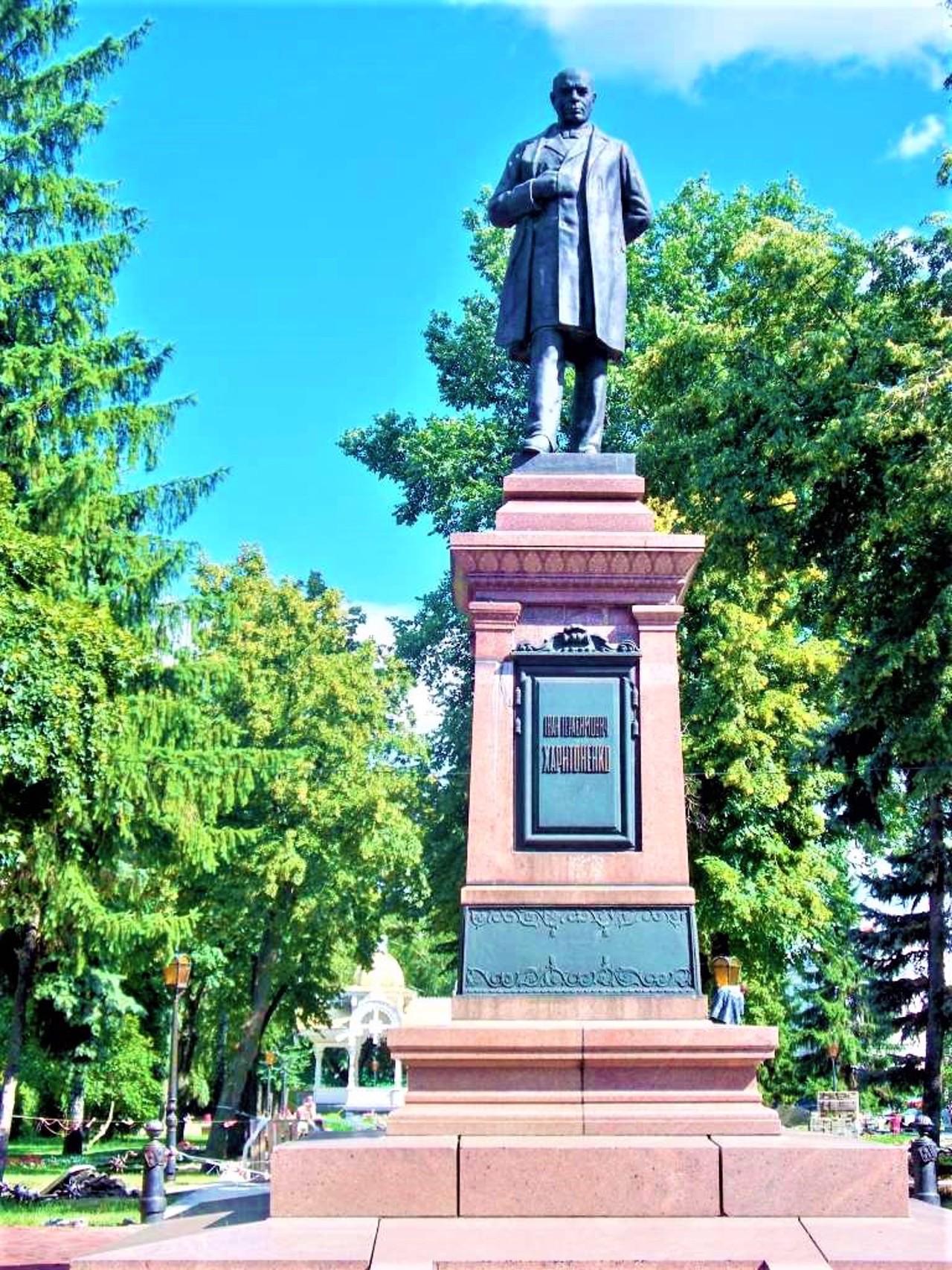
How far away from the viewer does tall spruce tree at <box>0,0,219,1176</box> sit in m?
17.9

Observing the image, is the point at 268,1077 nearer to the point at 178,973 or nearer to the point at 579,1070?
the point at 178,973

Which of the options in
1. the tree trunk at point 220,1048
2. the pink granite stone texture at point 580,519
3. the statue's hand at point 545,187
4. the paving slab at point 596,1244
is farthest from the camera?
the tree trunk at point 220,1048

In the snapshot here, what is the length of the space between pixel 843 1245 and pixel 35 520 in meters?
17.3

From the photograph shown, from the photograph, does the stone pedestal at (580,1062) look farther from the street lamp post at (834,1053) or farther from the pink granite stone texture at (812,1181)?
the street lamp post at (834,1053)

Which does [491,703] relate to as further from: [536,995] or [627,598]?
[536,995]

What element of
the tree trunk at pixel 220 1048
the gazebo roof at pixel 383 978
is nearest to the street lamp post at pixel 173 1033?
the tree trunk at pixel 220 1048

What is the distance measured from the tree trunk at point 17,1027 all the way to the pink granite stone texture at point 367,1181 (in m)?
15.4

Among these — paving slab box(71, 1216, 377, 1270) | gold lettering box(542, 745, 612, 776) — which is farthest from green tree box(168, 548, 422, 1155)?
paving slab box(71, 1216, 377, 1270)

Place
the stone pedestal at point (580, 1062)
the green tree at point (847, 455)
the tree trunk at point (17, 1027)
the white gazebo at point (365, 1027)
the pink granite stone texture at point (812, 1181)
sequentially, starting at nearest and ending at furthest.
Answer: the stone pedestal at point (580, 1062) → the pink granite stone texture at point (812, 1181) → the green tree at point (847, 455) → the tree trunk at point (17, 1027) → the white gazebo at point (365, 1027)

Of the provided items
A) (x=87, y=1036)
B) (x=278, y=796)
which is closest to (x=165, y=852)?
(x=278, y=796)

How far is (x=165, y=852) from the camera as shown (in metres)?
21.6

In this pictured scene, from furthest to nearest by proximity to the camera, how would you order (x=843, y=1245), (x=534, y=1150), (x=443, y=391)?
(x=443, y=391), (x=534, y=1150), (x=843, y=1245)

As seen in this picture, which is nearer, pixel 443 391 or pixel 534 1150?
pixel 534 1150

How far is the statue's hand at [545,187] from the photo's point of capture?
9953 millimetres
